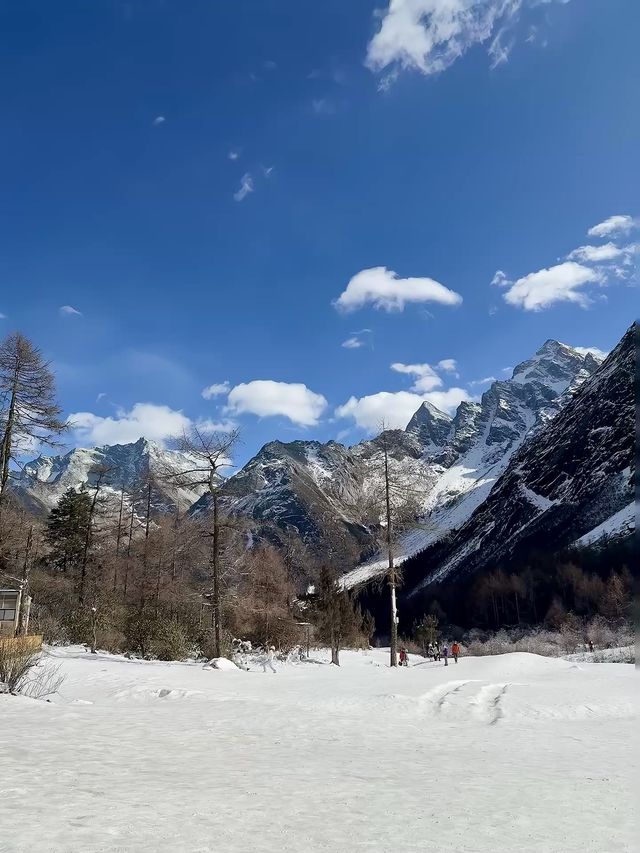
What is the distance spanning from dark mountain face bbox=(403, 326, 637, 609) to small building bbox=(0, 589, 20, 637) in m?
121

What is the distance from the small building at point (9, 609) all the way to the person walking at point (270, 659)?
33.3 ft

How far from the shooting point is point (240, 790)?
19.2 ft

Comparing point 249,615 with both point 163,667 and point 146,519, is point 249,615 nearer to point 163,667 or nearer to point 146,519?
point 146,519

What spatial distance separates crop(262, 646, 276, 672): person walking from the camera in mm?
24545

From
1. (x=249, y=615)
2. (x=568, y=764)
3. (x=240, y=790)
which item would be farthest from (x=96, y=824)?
(x=249, y=615)

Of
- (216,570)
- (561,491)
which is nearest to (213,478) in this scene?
(216,570)

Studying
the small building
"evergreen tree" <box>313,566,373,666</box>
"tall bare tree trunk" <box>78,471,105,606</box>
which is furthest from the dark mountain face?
the small building

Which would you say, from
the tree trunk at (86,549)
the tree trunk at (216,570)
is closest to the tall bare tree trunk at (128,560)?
the tree trunk at (86,549)

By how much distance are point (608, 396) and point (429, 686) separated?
166763 mm

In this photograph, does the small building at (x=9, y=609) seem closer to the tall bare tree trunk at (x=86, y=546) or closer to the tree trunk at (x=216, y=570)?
the tree trunk at (x=216, y=570)

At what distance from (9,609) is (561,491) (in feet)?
534

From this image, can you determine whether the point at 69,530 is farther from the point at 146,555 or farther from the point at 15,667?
the point at 15,667

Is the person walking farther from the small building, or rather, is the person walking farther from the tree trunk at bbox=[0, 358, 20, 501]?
the tree trunk at bbox=[0, 358, 20, 501]

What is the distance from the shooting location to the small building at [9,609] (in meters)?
20.3
